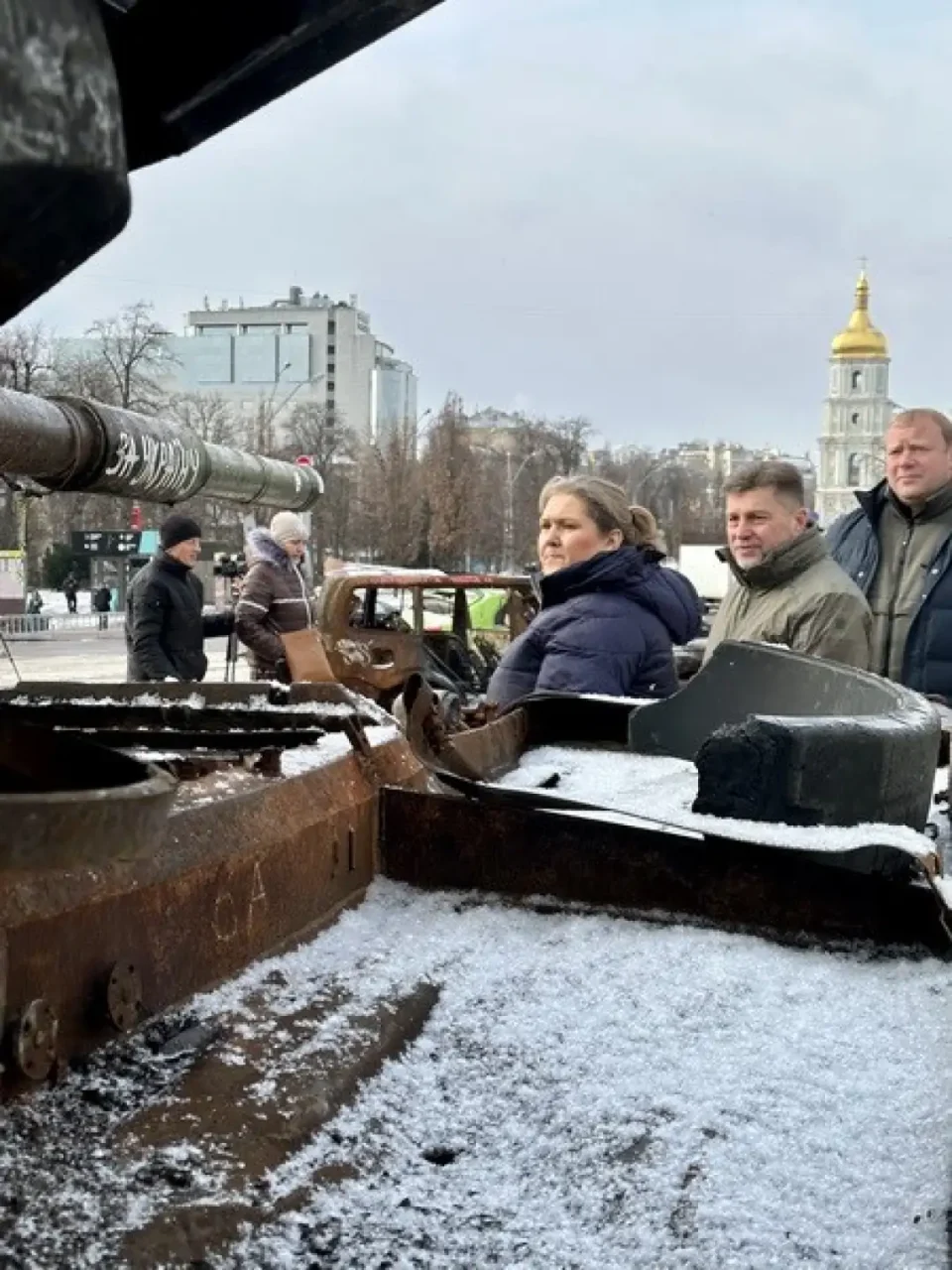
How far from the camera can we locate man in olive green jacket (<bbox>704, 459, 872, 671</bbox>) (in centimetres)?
410

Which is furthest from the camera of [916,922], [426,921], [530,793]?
[530,793]

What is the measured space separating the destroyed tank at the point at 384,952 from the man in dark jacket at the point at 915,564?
7.60ft

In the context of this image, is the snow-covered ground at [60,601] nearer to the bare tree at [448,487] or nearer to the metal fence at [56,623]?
the metal fence at [56,623]

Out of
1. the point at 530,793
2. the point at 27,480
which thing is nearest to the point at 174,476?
the point at 27,480

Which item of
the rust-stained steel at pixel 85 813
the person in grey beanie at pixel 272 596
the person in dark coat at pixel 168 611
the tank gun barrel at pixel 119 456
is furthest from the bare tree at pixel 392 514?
the rust-stained steel at pixel 85 813

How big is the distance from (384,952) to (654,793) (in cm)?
79

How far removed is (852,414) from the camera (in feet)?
369

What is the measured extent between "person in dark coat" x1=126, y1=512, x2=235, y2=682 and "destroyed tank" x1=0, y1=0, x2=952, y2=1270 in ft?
17.1

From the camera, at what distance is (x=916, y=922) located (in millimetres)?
1912

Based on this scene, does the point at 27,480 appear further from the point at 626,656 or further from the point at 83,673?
the point at 83,673

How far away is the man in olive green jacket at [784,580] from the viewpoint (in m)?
4.10

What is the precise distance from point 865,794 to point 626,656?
2.12 meters

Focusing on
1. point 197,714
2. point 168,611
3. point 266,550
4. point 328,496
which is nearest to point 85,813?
point 197,714

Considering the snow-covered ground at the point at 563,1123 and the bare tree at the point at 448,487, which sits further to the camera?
the bare tree at the point at 448,487
